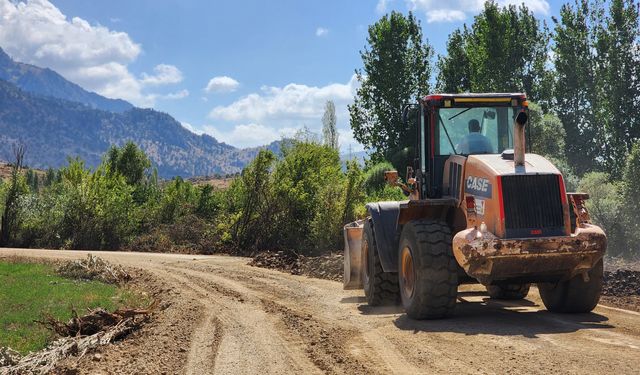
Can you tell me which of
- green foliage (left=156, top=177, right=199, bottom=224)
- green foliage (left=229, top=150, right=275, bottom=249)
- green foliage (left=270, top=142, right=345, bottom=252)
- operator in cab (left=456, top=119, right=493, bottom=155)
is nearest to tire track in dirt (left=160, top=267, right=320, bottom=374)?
operator in cab (left=456, top=119, right=493, bottom=155)

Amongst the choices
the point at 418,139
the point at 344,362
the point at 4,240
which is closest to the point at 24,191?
the point at 4,240

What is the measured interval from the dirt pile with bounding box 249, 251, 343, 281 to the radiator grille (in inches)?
315

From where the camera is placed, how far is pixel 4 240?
31.0m

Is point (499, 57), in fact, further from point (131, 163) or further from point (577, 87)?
point (131, 163)

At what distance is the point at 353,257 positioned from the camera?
12.1 meters

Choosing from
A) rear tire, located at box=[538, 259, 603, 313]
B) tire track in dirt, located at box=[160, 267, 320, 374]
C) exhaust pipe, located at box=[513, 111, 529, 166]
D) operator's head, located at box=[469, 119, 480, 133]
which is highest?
operator's head, located at box=[469, 119, 480, 133]

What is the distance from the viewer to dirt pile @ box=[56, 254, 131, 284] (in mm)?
16656

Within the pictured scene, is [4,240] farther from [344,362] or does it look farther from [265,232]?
[344,362]

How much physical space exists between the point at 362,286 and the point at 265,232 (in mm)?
13600

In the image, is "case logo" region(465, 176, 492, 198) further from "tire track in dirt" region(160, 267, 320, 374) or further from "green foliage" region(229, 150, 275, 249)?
"green foliage" region(229, 150, 275, 249)

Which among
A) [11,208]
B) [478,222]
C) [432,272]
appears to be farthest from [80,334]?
[11,208]

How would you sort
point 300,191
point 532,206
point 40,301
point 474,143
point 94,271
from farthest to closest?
point 300,191 < point 94,271 < point 40,301 < point 474,143 < point 532,206

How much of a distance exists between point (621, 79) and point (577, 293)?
39031 mm

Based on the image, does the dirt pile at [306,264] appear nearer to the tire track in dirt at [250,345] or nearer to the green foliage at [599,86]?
the tire track in dirt at [250,345]
